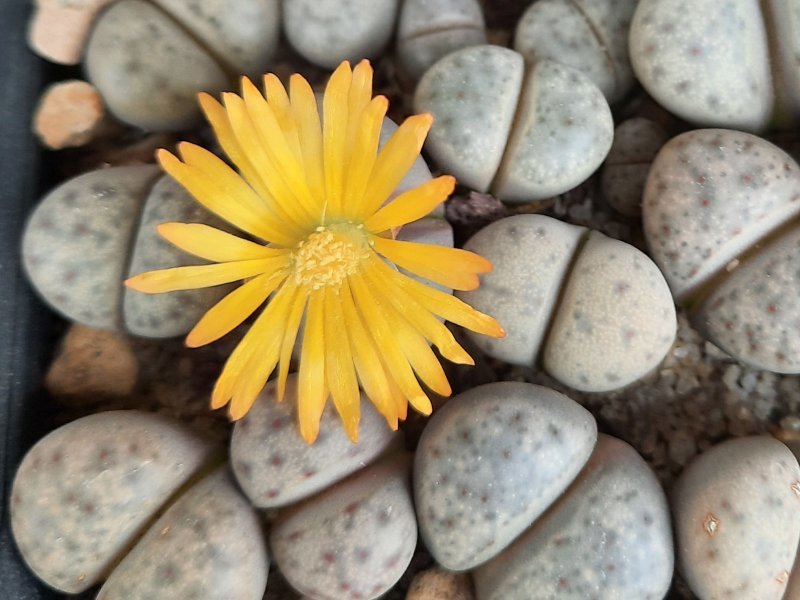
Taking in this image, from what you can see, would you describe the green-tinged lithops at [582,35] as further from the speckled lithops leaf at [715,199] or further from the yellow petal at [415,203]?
the yellow petal at [415,203]

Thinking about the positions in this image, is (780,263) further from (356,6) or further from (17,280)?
(17,280)

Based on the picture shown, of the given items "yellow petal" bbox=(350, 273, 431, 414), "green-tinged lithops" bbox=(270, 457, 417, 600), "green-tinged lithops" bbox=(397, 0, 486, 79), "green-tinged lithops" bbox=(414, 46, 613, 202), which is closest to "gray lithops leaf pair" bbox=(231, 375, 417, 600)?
"green-tinged lithops" bbox=(270, 457, 417, 600)

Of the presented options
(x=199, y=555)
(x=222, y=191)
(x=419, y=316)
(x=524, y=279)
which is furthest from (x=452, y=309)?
(x=199, y=555)

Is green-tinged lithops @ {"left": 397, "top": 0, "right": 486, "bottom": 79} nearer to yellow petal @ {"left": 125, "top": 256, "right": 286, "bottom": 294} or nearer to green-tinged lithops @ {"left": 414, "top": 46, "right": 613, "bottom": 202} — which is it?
green-tinged lithops @ {"left": 414, "top": 46, "right": 613, "bottom": 202}

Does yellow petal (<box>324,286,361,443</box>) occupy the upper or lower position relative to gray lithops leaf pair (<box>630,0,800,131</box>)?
lower

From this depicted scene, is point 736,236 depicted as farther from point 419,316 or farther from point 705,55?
point 419,316

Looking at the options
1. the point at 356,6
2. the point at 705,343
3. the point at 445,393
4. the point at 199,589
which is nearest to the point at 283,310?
the point at 445,393
